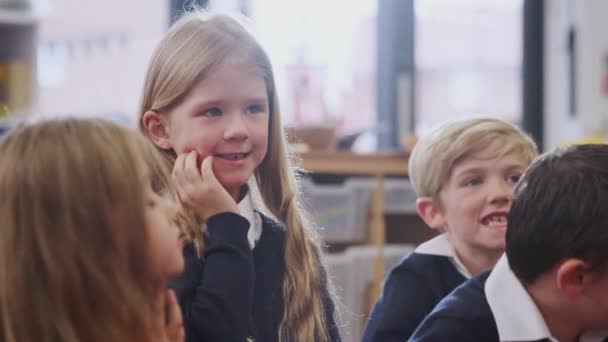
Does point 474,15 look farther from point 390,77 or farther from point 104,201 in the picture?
point 104,201

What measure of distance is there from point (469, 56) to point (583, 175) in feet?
12.7

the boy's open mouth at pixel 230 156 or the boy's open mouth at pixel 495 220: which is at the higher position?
the boy's open mouth at pixel 230 156

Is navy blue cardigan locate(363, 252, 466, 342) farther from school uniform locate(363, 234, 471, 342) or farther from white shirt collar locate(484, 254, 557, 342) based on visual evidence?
white shirt collar locate(484, 254, 557, 342)

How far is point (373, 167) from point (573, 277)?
2.15 meters

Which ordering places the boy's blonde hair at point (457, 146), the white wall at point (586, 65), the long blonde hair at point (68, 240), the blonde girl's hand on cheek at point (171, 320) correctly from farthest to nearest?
the white wall at point (586, 65) → the boy's blonde hair at point (457, 146) → the blonde girl's hand on cheek at point (171, 320) → the long blonde hair at point (68, 240)

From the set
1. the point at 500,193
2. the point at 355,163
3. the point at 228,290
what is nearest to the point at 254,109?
the point at 228,290

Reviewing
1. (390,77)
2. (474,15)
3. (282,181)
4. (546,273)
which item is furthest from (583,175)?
(474,15)

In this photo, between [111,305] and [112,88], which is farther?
[112,88]

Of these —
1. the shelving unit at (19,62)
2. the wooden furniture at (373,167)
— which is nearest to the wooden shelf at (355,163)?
the wooden furniture at (373,167)

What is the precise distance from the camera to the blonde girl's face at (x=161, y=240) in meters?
0.90

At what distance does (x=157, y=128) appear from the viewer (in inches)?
49.1

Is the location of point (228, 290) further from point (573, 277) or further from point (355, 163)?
point (355, 163)

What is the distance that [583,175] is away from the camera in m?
1.18

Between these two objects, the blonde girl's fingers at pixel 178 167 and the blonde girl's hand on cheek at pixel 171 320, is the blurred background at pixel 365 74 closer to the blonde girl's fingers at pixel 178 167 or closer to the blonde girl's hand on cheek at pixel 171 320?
the blonde girl's fingers at pixel 178 167
